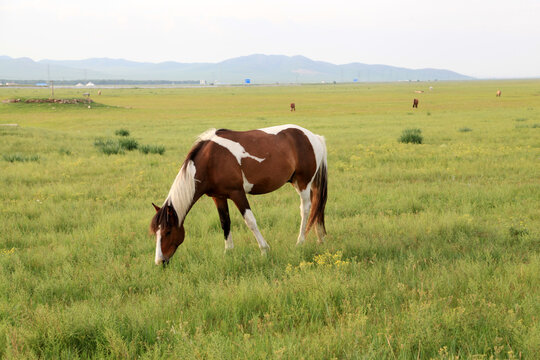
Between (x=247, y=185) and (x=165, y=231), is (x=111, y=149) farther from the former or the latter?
(x=165, y=231)

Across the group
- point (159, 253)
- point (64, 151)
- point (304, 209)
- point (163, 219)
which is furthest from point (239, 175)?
point (64, 151)

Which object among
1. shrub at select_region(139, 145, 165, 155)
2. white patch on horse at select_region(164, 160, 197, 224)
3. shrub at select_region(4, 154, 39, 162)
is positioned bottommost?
shrub at select_region(4, 154, 39, 162)

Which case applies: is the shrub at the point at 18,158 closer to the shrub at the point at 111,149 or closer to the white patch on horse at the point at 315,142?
the shrub at the point at 111,149

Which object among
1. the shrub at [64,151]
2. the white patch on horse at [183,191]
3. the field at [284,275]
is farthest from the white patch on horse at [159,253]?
the shrub at [64,151]

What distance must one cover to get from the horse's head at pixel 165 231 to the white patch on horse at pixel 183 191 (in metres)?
0.09

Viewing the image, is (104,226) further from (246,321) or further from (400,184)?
(400,184)

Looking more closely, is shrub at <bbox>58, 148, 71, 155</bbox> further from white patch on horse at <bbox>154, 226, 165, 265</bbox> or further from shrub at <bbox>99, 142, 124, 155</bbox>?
white patch on horse at <bbox>154, 226, 165, 265</bbox>

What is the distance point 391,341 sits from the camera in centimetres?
336

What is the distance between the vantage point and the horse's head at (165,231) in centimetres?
520

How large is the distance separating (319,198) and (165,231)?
2.75 metres

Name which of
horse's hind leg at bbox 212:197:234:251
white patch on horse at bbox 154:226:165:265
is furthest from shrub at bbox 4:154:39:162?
white patch on horse at bbox 154:226:165:265

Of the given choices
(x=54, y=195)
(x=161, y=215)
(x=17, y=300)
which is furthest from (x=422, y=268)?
(x=54, y=195)

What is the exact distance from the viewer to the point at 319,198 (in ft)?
22.0

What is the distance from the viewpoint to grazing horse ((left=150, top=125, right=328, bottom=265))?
17.7 feet
